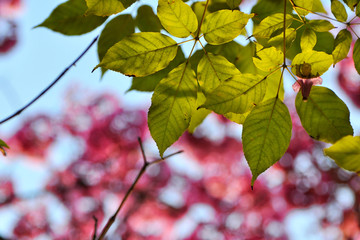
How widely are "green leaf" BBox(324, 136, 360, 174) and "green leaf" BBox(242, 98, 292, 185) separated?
0.18ft

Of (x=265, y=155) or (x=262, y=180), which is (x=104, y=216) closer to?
(x=262, y=180)

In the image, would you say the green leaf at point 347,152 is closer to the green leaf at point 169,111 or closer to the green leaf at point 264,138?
the green leaf at point 264,138

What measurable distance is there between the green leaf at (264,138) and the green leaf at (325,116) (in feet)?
0.09

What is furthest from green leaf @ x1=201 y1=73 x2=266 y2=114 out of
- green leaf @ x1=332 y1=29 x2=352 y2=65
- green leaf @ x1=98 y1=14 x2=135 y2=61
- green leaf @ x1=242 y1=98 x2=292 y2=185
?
green leaf @ x1=98 y1=14 x2=135 y2=61

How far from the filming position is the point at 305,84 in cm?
44

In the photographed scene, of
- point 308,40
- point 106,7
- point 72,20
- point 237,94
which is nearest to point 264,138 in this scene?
point 237,94

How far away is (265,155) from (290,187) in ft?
19.3

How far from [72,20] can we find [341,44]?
1.46ft

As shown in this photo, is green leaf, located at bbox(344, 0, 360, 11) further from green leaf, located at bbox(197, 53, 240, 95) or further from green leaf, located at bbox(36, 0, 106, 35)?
green leaf, located at bbox(36, 0, 106, 35)

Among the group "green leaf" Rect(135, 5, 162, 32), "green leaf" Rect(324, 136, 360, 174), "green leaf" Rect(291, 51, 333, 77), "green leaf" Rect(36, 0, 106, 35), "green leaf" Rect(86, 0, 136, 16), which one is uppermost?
"green leaf" Rect(86, 0, 136, 16)

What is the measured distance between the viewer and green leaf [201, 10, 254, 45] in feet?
1.50

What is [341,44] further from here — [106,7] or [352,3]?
[106,7]

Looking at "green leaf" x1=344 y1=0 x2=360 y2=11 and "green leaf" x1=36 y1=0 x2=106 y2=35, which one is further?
"green leaf" x1=36 y1=0 x2=106 y2=35

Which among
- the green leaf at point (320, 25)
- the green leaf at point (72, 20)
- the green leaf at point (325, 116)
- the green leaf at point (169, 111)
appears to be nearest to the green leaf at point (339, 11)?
the green leaf at point (320, 25)
